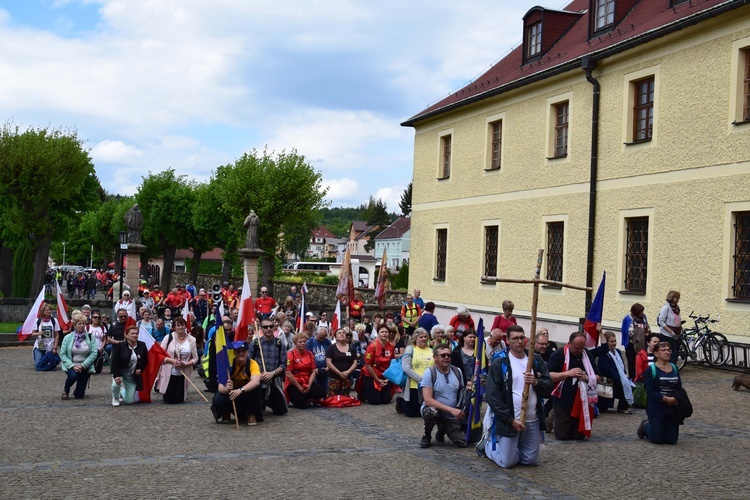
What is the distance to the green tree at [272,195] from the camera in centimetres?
5062

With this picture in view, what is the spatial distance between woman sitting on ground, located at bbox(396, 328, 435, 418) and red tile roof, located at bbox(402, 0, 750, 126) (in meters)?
10.7

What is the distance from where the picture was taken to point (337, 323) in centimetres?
1989

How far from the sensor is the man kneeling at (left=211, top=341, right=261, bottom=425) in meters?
12.4

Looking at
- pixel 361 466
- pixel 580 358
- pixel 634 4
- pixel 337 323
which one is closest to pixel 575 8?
pixel 634 4

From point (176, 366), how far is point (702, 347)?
10786 millimetres

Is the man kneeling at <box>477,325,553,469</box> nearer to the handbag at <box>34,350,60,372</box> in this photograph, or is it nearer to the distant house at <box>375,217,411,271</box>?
the handbag at <box>34,350,60,372</box>

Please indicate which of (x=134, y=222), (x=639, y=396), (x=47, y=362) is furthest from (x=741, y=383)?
(x=134, y=222)

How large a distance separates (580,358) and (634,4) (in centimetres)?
1593

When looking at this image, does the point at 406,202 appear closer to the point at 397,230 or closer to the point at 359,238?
the point at 397,230

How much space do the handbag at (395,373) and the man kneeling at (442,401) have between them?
118 inches

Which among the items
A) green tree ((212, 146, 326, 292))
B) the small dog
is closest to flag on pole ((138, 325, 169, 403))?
the small dog

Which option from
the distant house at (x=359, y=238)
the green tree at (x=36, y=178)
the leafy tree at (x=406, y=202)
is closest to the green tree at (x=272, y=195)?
the green tree at (x=36, y=178)

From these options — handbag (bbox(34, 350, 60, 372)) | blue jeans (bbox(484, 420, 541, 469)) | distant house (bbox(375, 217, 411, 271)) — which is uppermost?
distant house (bbox(375, 217, 411, 271))

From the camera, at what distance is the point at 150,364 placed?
14.6 meters
